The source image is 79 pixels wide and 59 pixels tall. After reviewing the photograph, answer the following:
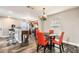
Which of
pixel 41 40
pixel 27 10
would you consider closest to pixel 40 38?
pixel 41 40

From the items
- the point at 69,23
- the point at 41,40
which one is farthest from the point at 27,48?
the point at 69,23

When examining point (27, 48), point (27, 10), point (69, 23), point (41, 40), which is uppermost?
point (27, 10)

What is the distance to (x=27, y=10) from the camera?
2.35 m

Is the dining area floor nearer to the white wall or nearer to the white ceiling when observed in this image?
the white wall

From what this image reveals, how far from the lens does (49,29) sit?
7.73ft

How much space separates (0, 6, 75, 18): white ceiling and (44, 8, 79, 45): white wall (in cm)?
12

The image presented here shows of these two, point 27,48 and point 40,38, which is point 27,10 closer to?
point 40,38

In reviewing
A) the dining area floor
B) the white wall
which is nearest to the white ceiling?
the white wall

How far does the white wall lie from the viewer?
229cm

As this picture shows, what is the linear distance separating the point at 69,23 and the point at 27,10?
1070 mm

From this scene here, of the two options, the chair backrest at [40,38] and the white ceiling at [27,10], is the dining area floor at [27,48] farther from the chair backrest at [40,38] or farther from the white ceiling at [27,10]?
the white ceiling at [27,10]

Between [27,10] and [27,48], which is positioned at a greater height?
[27,10]

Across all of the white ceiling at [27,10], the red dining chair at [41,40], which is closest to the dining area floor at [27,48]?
the red dining chair at [41,40]
